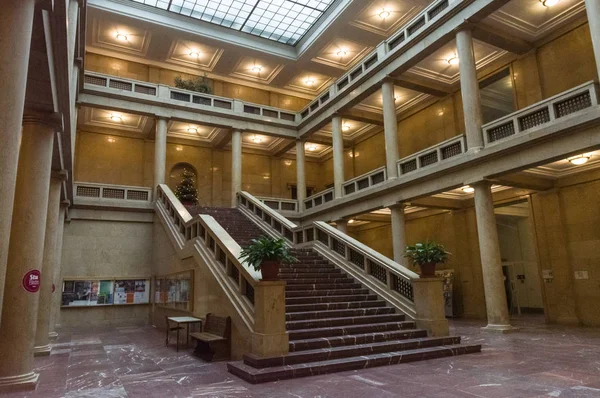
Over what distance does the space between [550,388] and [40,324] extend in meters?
9.94

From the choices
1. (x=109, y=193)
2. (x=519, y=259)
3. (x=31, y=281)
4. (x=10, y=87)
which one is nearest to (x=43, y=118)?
(x=31, y=281)

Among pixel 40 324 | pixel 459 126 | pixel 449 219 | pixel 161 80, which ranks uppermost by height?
pixel 161 80

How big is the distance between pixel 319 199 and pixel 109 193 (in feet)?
32.0

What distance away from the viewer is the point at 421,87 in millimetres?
18062

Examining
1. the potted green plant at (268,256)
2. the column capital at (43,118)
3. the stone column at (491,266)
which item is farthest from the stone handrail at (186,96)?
the potted green plant at (268,256)

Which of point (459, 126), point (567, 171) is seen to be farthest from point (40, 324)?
point (459, 126)

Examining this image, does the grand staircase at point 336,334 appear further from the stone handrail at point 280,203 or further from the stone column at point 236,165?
the stone column at point 236,165

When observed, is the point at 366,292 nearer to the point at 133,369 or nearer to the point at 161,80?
the point at 133,369

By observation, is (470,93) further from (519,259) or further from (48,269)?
(48,269)

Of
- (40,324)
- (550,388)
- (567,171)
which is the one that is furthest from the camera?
(567,171)

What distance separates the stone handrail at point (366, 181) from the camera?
1727 cm

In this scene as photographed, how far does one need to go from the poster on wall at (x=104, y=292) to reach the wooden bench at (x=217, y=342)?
29.8 feet

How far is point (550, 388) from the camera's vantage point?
5.40 m

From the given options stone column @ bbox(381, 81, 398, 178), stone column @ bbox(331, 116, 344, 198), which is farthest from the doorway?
stone column @ bbox(331, 116, 344, 198)
